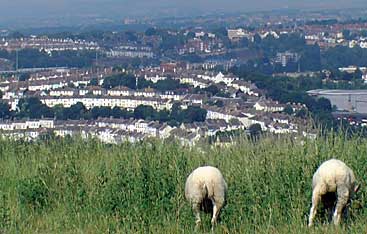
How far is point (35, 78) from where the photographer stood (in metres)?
33.6

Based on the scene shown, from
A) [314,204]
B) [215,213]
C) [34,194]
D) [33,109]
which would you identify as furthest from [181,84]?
[314,204]

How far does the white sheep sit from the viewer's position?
7.72 metres

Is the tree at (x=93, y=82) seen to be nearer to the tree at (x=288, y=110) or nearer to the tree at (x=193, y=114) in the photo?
the tree at (x=193, y=114)

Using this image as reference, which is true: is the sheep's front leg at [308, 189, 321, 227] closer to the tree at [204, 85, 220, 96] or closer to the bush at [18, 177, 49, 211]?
the bush at [18, 177, 49, 211]

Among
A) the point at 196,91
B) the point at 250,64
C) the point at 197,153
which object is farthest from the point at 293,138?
the point at 250,64

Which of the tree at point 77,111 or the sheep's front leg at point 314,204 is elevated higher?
the sheep's front leg at point 314,204

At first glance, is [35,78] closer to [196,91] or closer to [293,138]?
[196,91]

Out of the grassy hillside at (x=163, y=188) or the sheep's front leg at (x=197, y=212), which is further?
the grassy hillside at (x=163, y=188)

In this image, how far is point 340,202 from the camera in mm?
7797

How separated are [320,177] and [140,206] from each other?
1993 millimetres

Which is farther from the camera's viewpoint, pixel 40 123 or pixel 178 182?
pixel 40 123

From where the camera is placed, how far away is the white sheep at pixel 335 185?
25.3 ft

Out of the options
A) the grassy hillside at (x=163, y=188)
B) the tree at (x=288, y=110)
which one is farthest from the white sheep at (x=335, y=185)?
the tree at (x=288, y=110)

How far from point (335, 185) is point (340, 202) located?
0.18 meters
